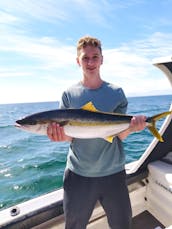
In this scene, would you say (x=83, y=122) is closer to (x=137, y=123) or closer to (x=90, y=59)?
(x=137, y=123)

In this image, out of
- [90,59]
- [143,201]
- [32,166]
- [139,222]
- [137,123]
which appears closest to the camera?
[137,123]

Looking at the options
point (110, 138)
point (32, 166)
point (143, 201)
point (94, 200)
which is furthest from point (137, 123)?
point (32, 166)

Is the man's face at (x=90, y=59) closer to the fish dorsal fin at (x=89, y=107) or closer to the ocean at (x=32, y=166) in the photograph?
the fish dorsal fin at (x=89, y=107)

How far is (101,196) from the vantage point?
8.79ft

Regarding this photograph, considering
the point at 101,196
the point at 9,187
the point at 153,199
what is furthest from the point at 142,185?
the point at 9,187

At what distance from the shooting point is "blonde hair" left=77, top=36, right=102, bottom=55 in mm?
2633

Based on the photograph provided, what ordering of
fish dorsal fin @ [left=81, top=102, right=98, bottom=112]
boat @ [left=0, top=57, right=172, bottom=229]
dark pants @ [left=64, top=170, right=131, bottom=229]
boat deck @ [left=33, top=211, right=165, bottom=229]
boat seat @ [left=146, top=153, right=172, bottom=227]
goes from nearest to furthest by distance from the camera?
fish dorsal fin @ [left=81, top=102, right=98, bottom=112]
dark pants @ [left=64, top=170, right=131, bottom=229]
boat @ [left=0, top=57, right=172, bottom=229]
boat seat @ [left=146, top=153, right=172, bottom=227]
boat deck @ [left=33, top=211, right=165, bottom=229]

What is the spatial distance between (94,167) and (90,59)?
1075mm

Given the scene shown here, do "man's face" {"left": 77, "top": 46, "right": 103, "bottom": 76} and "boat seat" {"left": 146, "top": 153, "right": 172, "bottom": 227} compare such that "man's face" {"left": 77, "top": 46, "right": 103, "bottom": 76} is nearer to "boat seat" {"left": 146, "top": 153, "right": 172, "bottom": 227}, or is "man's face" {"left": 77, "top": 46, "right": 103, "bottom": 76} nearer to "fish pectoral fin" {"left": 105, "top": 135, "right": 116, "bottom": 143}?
"fish pectoral fin" {"left": 105, "top": 135, "right": 116, "bottom": 143}

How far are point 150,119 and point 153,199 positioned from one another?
1.75 meters

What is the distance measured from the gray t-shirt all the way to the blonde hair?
16.2 inches

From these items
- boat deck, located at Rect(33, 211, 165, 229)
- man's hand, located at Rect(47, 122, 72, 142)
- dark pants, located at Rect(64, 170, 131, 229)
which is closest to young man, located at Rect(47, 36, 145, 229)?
dark pants, located at Rect(64, 170, 131, 229)

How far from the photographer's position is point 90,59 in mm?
2602

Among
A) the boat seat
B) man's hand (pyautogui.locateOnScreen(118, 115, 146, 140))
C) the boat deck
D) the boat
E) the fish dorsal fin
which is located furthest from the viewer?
the boat deck
